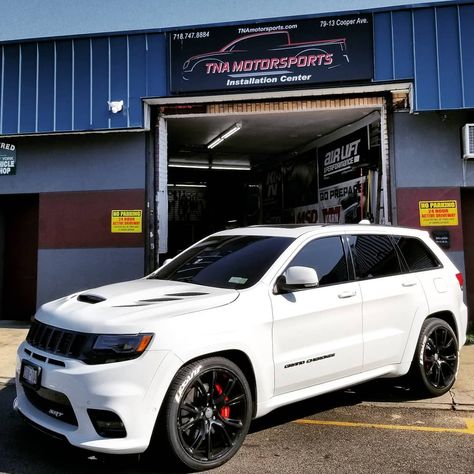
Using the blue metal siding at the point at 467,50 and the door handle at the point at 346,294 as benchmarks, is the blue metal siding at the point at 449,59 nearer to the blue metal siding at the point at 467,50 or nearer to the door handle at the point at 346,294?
the blue metal siding at the point at 467,50

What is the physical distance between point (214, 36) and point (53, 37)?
10.0 ft

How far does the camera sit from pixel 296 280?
3697 millimetres

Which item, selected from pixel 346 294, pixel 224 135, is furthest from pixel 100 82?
pixel 346 294

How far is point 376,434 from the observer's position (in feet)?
13.4

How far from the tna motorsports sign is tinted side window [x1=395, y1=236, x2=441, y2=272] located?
783cm

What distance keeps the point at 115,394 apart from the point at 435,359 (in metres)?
3.43

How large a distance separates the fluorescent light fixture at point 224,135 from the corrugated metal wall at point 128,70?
84.6 inches

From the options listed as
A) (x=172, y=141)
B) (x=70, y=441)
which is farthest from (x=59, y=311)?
(x=172, y=141)

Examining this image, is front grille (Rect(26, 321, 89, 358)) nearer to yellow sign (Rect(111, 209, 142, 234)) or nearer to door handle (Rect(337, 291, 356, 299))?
door handle (Rect(337, 291, 356, 299))

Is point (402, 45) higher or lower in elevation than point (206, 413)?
higher

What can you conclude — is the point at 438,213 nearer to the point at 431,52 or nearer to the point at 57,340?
the point at 431,52

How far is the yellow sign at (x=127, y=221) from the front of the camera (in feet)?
29.7

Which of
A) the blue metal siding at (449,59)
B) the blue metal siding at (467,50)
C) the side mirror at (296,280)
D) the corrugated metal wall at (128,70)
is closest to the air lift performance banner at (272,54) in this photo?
the corrugated metal wall at (128,70)

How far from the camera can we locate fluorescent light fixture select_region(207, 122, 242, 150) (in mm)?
10399
